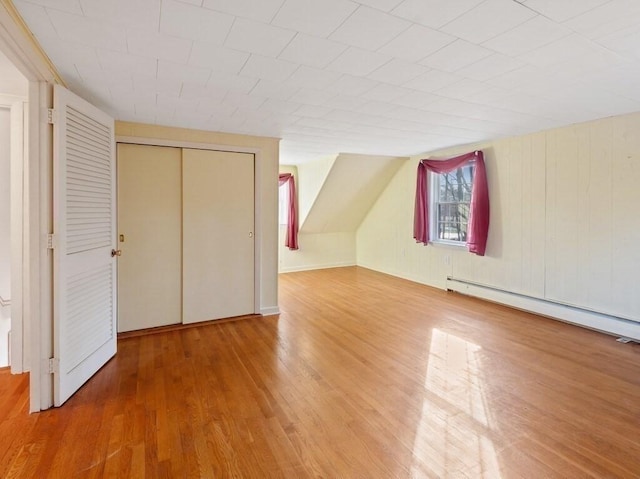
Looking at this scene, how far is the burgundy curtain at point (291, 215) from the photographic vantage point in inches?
260

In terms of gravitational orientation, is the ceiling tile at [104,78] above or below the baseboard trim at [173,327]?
above

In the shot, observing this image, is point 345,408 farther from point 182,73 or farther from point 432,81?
point 182,73

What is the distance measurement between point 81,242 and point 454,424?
8.94 ft

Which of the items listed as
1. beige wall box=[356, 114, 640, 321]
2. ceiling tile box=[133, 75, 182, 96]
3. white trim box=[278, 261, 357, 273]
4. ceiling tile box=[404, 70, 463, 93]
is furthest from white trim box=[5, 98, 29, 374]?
beige wall box=[356, 114, 640, 321]

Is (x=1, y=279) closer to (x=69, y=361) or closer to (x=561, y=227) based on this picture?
(x=69, y=361)

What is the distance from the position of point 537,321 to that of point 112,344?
170 inches

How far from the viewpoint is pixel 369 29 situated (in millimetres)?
1660

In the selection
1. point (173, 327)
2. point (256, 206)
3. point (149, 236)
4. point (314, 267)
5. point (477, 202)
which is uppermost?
point (477, 202)

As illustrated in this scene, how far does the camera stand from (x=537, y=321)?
377 centimetres

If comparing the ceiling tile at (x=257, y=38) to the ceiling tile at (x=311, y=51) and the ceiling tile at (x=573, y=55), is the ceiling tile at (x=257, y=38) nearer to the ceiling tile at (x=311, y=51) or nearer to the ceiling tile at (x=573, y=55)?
the ceiling tile at (x=311, y=51)

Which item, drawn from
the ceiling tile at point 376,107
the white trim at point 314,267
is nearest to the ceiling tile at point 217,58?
the ceiling tile at point 376,107

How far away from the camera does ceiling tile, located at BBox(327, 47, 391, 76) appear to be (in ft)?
6.28

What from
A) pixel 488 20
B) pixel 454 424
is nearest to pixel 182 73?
pixel 488 20

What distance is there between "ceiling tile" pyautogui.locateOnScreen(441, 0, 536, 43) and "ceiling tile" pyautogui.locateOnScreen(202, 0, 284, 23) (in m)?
0.83
